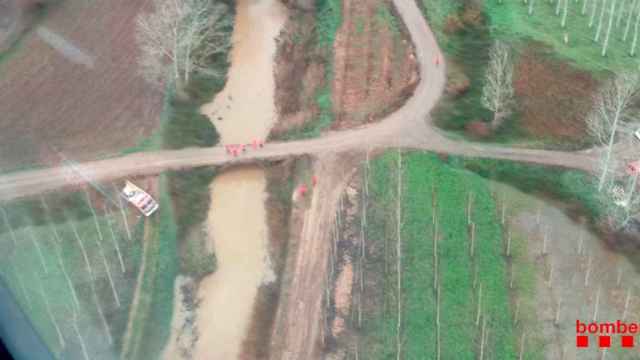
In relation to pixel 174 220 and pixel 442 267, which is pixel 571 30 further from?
pixel 174 220

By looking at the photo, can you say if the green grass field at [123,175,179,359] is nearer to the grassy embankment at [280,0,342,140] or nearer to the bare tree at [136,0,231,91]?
the grassy embankment at [280,0,342,140]

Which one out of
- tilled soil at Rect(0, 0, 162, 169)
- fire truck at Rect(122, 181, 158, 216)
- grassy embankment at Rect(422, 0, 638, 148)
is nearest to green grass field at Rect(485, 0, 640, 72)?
grassy embankment at Rect(422, 0, 638, 148)

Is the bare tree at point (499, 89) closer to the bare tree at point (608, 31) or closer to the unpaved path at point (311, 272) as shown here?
the bare tree at point (608, 31)

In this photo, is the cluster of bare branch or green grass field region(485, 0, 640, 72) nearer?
the cluster of bare branch

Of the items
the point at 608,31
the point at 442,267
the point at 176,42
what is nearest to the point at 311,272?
the point at 442,267

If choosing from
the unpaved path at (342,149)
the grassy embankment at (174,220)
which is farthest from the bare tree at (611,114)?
the grassy embankment at (174,220)

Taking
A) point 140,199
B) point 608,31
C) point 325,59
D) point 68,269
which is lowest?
point 68,269
